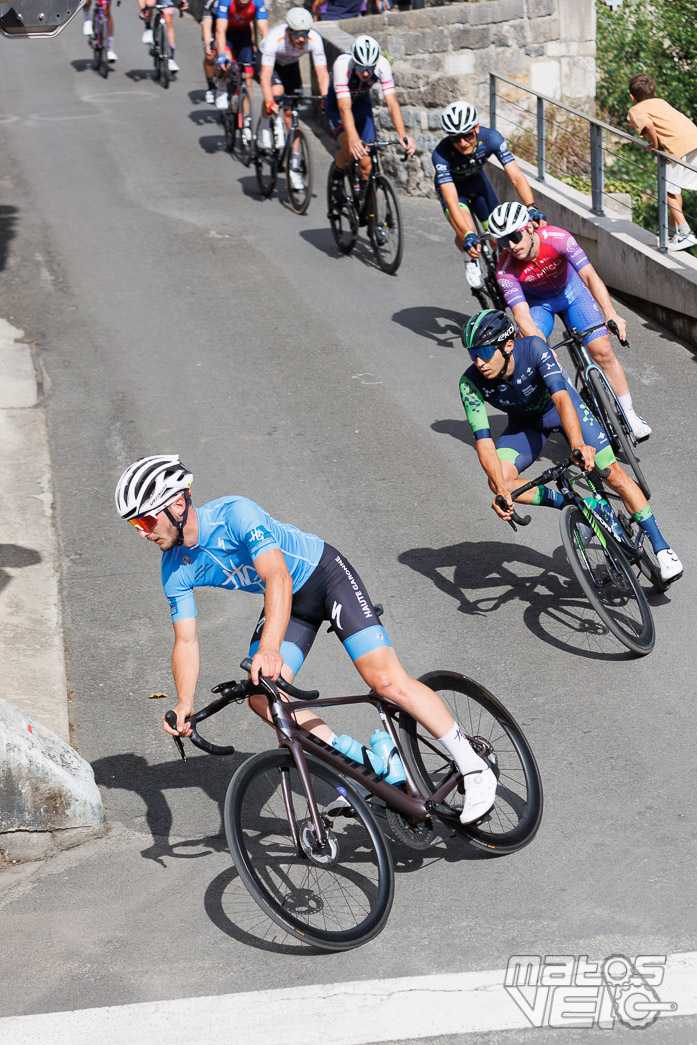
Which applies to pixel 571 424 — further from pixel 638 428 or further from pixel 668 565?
pixel 638 428

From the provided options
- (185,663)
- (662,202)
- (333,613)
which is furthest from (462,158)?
(185,663)

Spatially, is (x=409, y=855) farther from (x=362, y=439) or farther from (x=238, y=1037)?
(x=362, y=439)

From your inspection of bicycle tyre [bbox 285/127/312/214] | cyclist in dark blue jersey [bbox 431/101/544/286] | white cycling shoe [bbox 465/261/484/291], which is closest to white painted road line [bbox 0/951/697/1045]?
white cycling shoe [bbox 465/261/484/291]

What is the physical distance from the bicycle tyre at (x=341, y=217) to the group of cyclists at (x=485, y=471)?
1.50 meters

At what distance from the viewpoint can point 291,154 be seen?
51.7 feet

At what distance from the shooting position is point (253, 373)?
1180 centimetres

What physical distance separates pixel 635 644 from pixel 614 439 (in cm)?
242

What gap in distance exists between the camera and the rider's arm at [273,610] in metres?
4.59

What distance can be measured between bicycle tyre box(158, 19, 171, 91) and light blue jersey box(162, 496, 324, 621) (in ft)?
64.3

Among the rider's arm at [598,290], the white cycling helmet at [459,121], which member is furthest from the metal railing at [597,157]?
the rider's arm at [598,290]

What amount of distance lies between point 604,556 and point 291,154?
10512 millimetres

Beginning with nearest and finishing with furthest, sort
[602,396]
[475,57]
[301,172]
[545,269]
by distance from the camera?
[602,396] < [545,269] < [301,172] < [475,57]

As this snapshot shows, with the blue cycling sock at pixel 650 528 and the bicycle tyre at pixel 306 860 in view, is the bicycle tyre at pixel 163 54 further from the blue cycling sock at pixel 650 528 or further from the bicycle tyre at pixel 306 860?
the bicycle tyre at pixel 306 860

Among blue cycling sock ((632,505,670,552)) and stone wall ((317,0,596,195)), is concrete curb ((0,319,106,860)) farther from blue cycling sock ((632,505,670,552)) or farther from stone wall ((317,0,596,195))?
stone wall ((317,0,596,195))
